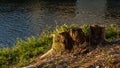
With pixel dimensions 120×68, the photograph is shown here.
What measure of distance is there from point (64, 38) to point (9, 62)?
8.99 feet

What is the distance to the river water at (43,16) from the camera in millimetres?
32969

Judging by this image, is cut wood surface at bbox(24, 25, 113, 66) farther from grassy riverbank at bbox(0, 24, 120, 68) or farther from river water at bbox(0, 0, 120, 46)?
river water at bbox(0, 0, 120, 46)

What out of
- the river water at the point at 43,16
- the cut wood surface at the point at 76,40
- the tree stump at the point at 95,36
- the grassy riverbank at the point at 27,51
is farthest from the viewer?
the river water at the point at 43,16

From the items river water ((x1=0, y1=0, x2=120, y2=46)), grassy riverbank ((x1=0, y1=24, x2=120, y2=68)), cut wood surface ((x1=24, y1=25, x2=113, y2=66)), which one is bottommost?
A: river water ((x1=0, y1=0, x2=120, y2=46))

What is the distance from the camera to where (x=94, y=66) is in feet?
26.1

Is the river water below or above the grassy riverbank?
below

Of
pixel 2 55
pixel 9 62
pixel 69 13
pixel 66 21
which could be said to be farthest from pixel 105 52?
pixel 69 13

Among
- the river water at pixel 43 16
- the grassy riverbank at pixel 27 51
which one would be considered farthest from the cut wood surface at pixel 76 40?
the river water at pixel 43 16

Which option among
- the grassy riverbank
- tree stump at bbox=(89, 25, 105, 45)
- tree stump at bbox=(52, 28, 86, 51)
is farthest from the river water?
tree stump at bbox=(89, 25, 105, 45)

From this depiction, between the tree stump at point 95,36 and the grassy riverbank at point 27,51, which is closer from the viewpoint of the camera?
the tree stump at point 95,36

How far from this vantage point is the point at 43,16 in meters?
42.2

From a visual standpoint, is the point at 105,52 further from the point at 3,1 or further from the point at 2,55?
the point at 3,1

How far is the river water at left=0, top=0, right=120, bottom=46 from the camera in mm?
32969

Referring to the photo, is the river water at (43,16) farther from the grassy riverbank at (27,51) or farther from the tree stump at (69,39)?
the tree stump at (69,39)
